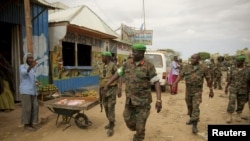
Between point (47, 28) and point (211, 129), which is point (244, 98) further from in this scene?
point (47, 28)

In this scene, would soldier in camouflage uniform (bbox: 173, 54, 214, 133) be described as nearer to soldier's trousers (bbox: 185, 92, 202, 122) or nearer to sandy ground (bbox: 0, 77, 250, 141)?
soldier's trousers (bbox: 185, 92, 202, 122)

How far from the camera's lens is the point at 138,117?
4359 mm

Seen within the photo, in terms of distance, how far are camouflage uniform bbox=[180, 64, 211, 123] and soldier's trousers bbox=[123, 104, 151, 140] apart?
1742mm

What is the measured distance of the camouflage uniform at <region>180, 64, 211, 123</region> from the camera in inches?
221

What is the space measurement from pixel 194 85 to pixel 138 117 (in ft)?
6.67

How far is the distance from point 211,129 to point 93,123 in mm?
3380

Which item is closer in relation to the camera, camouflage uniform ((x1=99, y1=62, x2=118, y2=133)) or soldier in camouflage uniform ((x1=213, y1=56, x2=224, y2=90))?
camouflage uniform ((x1=99, y1=62, x2=118, y2=133))

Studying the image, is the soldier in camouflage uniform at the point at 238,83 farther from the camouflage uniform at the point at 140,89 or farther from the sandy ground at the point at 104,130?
the camouflage uniform at the point at 140,89

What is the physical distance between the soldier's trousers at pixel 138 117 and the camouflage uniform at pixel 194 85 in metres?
1.74

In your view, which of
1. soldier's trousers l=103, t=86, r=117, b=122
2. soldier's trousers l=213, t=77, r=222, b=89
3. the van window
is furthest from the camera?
soldier's trousers l=213, t=77, r=222, b=89

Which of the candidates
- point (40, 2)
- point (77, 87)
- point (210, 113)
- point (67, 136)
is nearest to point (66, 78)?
point (77, 87)

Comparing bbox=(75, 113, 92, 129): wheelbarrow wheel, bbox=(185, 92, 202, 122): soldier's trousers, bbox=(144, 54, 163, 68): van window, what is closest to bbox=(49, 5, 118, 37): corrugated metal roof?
bbox=(144, 54, 163, 68): van window

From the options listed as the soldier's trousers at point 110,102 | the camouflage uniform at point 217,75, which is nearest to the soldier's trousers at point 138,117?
the soldier's trousers at point 110,102

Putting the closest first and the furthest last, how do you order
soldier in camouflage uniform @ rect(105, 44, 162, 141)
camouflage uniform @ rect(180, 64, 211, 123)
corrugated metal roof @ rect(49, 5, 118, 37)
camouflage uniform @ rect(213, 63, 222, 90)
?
soldier in camouflage uniform @ rect(105, 44, 162, 141)
camouflage uniform @ rect(180, 64, 211, 123)
corrugated metal roof @ rect(49, 5, 118, 37)
camouflage uniform @ rect(213, 63, 222, 90)
